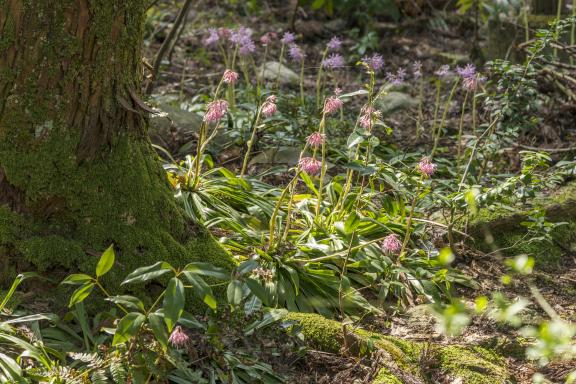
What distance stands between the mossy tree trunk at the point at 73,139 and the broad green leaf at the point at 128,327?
2.27ft

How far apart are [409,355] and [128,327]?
1.37 m

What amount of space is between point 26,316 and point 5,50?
1048 mm

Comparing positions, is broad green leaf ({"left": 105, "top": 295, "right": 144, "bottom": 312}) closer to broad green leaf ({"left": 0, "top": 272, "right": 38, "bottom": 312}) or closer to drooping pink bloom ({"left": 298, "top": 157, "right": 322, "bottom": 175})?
broad green leaf ({"left": 0, "top": 272, "right": 38, "bottom": 312})

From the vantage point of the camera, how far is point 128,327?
8.22 feet

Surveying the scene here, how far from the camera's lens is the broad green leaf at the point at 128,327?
8.21 ft

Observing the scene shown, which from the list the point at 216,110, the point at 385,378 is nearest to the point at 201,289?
the point at 385,378

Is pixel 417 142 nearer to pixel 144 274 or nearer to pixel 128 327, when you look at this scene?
pixel 144 274

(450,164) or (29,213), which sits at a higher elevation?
(29,213)

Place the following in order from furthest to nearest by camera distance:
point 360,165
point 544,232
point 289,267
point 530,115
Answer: point 530,115, point 544,232, point 289,267, point 360,165

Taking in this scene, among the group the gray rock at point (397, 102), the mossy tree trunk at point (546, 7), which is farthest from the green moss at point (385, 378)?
the mossy tree trunk at point (546, 7)

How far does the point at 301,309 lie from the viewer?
369cm

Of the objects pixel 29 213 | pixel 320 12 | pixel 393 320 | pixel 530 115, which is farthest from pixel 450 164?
pixel 320 12

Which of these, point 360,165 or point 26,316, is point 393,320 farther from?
point 26,316

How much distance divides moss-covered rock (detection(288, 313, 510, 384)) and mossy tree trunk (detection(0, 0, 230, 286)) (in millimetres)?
736
